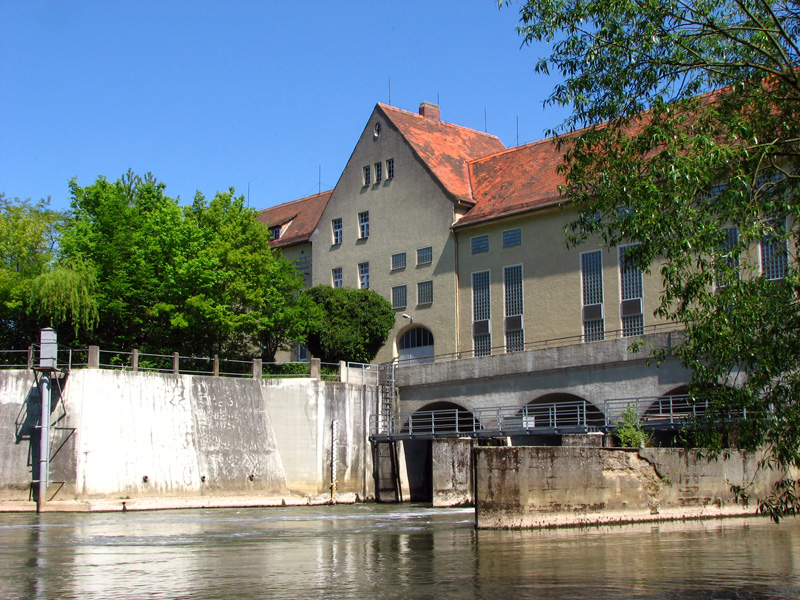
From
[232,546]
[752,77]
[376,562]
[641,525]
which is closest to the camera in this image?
[752,77]

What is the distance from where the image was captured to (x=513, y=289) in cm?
4891

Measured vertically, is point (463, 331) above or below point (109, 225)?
below

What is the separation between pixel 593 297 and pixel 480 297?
679 centimetres

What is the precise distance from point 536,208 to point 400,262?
9666mm

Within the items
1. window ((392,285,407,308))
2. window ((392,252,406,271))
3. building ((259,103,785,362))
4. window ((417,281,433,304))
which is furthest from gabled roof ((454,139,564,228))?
window ((392,285,407,308))

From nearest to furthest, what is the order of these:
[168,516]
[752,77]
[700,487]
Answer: [752,77], [700,487], [168,516]

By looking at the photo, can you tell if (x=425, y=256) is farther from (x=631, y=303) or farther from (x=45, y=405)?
(x=45, y=405)

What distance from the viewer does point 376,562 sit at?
18.4 m

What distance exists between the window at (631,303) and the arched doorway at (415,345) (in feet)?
38.6

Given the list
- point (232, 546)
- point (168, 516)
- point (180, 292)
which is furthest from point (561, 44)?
point (180, 292)

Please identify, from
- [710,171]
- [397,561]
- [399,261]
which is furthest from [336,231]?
[710,171]

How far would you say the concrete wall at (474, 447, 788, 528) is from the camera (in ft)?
75.5

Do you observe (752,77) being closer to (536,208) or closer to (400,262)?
(536,208)

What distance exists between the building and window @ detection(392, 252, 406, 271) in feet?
0.21
